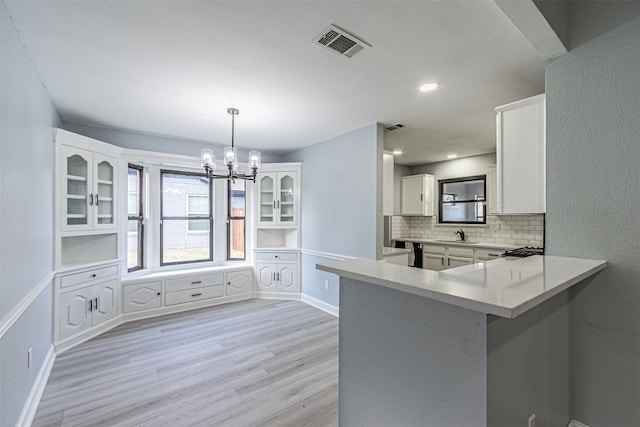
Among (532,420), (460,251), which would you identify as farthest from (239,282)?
(532,420)

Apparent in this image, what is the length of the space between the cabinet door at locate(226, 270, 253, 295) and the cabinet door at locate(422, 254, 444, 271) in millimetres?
3422

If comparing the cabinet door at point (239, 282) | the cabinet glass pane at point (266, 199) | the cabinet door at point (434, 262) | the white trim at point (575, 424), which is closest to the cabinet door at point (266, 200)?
the cabinet glass pane at point (266, 199)

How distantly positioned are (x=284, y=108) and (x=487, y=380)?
2.88m

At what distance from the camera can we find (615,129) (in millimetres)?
1565

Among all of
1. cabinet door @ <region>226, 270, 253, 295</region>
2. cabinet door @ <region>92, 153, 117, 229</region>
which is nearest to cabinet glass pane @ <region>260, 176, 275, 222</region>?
cabinet door @ <region>226, 270, 253, 295</region>

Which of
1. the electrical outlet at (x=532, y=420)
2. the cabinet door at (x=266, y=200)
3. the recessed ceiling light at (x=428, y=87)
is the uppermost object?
the recessed ceiling light at (x=428, y=87)

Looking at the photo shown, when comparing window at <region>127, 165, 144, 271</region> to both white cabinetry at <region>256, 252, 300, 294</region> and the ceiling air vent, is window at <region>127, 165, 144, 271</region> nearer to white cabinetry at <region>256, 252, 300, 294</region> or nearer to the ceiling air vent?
white cabinetry at <region>256, 252, 300, 294</region>

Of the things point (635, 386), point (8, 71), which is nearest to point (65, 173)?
point (8, 71)

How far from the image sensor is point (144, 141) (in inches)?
162

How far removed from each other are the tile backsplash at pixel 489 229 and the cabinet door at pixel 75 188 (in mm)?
5312

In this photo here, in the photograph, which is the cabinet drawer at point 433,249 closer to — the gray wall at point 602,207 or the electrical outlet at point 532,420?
the gray wall at point 602,207

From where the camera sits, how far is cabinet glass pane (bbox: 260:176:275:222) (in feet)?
16.4

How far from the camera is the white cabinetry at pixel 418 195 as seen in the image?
5.98 m

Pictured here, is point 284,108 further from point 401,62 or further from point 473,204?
point 473,204
